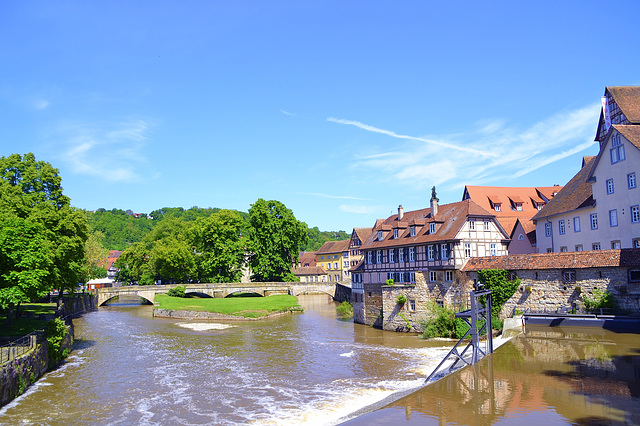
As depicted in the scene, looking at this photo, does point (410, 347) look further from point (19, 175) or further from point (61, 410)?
point (19, 175)

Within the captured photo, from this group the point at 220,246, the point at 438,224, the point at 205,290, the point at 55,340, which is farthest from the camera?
the point at 220,246

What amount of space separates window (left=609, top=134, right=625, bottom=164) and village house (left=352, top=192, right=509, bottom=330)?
10007mm

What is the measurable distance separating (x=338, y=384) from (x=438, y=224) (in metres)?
21.6

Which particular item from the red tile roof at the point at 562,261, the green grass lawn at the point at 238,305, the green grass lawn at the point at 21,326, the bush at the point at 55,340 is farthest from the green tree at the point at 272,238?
the bush at the point at 55,340

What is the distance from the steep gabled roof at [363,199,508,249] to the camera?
39.7 m

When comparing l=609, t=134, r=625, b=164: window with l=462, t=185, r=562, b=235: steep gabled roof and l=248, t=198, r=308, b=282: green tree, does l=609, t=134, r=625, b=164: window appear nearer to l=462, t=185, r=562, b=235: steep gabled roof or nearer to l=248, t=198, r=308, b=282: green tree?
l=462, t=185, r=562, b=235: steep gabled roof

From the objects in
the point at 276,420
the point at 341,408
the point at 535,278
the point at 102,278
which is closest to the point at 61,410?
the point at 276,420

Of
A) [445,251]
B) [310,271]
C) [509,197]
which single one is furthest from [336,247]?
[445,251]

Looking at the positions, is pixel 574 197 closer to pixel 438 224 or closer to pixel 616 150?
pixel 616 150

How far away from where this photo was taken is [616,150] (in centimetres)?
3516

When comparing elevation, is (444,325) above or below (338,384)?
above

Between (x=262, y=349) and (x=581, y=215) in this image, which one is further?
(x=581, y=215)

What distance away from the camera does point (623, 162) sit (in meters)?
34.5

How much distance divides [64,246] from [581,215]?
39.7 m
